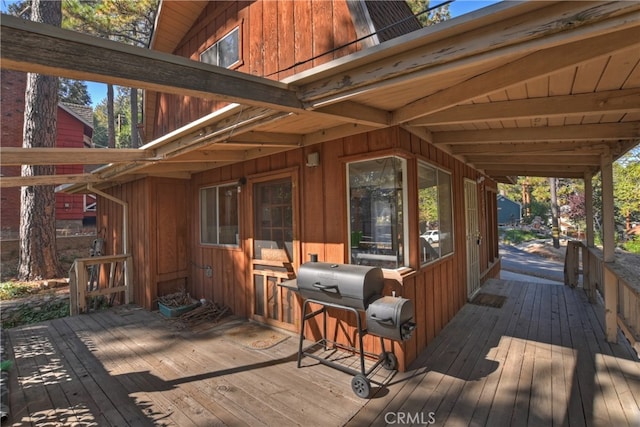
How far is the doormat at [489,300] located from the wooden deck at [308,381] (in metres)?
0.74

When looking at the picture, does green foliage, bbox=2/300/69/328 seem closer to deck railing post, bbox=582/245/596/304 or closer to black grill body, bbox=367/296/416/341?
black grill body, bbox=367/296/416/341

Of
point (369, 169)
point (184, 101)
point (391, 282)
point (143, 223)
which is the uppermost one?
point (184, 101)

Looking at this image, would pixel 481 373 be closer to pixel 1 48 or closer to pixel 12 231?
pixel 1 48

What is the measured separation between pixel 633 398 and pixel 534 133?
2538 mm

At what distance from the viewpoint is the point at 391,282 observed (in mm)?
3055

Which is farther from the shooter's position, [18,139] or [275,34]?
[18,139]

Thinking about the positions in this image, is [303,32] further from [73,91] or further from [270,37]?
[73,91]

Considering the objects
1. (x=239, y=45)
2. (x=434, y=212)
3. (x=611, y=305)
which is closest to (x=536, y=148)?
(x=434, y=212)

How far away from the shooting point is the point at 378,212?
3.28 m

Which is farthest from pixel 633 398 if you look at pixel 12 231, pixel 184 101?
pixel 12 231

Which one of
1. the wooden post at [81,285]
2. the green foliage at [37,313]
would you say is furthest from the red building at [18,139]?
the wooden post at [81,285]

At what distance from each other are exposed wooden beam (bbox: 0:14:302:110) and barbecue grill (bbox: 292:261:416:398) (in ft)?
5.57

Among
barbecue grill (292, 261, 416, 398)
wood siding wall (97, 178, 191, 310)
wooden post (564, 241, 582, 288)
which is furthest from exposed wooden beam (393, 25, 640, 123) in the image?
wooden post (564, 241, 582, 288)

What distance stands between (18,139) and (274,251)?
12.6 m
